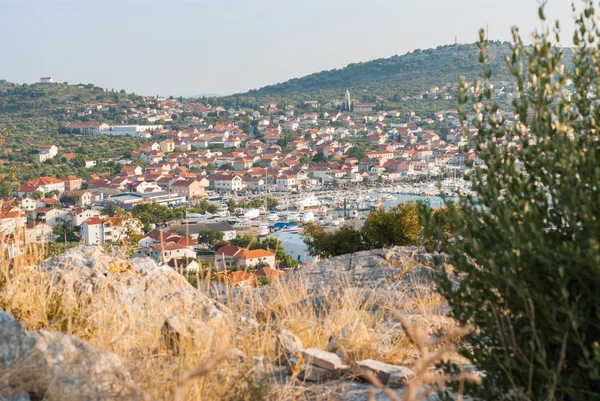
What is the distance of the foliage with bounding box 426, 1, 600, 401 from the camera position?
54.4 inches

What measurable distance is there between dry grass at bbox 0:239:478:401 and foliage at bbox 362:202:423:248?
4.42m

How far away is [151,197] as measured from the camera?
45750 millimetres

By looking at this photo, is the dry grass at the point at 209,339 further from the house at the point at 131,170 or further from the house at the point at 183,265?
the house at the point at 131,170

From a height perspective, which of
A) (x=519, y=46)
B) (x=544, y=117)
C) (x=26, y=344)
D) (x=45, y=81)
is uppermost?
(x=45, y=81)

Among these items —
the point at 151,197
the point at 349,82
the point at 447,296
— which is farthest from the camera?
the point at 349,82

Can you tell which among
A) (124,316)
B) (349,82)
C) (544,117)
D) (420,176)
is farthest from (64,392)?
(349,82)

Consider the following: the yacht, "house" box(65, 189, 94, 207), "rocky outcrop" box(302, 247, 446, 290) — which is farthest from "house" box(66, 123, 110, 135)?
"rocky outcrop" box(302, 247, 446, 290)

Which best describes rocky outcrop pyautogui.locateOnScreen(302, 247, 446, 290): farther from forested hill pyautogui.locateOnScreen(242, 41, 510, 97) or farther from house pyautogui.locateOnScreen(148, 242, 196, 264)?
forested hill pyautogui.locateOnScreen(242, 41, 510, 97)

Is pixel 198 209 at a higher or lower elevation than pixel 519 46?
lower

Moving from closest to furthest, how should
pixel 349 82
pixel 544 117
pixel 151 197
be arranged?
pixel 544 117
pixel 151 197
pixel 349 82

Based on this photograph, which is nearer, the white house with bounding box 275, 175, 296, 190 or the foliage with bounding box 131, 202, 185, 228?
the foliage with bounding box 131, 202, 185, 228

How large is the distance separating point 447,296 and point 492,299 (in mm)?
118

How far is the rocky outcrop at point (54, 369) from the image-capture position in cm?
152

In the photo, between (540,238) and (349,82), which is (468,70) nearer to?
(349,82)
